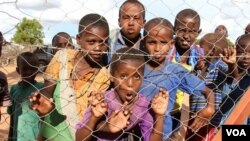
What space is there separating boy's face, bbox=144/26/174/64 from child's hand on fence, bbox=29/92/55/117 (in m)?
0.51

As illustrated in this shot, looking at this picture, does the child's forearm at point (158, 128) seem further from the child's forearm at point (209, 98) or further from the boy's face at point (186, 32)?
the boy's face at point (186, 32)

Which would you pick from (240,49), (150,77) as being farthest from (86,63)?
(240,49)

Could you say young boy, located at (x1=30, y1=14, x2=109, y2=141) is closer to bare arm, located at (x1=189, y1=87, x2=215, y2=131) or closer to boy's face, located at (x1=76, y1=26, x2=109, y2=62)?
boy's face, located at (x1=76, y1=26, x2=109, y2=62)

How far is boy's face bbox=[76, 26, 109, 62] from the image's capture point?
1564 mm

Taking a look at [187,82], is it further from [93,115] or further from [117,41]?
[93,115]

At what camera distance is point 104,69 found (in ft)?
5.20

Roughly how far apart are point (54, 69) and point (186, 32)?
2.91 feet

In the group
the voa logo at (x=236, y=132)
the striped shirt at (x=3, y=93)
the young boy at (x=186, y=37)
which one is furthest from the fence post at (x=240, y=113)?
the striped shirt at (x=3, y=93)

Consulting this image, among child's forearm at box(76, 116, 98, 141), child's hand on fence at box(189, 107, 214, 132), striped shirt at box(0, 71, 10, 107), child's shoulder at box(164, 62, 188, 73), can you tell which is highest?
child's shoulder at box(164, 62, 188, 73)

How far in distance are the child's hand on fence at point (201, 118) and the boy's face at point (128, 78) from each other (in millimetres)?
409

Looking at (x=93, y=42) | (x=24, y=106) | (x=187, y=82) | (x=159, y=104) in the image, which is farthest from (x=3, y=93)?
(x=187, y=82)

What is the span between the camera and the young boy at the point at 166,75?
165 cm

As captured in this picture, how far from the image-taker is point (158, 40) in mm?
1739

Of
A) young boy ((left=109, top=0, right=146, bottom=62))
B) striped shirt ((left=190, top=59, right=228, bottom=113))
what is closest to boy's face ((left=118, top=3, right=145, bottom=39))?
young boy ((left=109, top=0, right=146, bottom=62))
